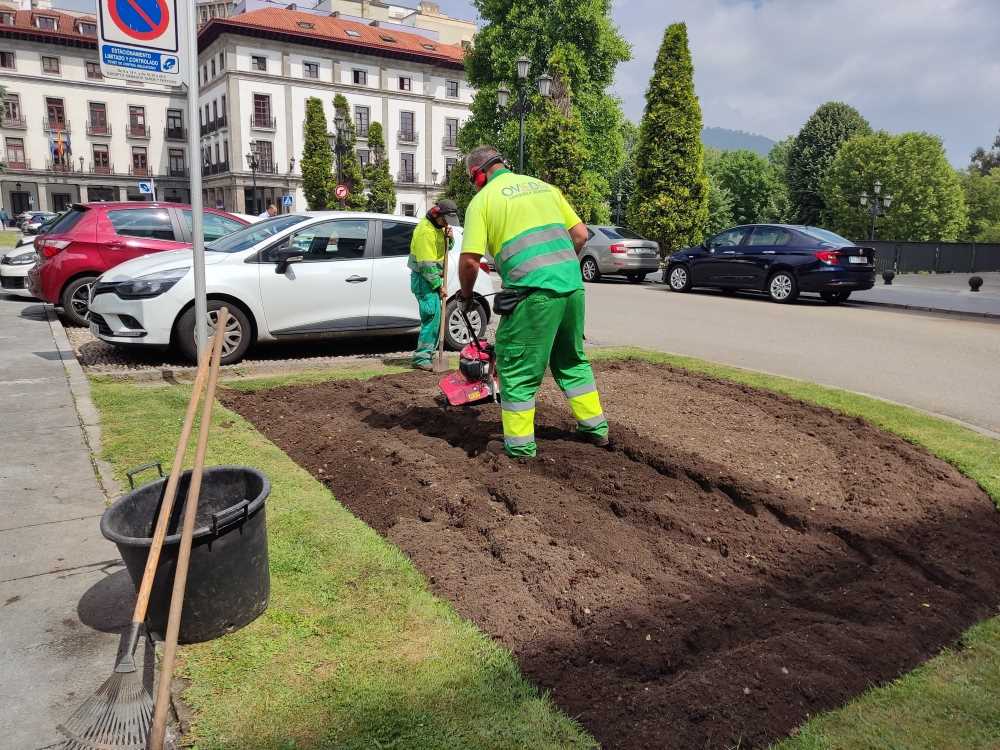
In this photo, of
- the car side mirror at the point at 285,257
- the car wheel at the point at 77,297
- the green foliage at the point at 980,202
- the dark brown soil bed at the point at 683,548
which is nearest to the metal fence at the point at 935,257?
the car side mirror at the point at 285,257

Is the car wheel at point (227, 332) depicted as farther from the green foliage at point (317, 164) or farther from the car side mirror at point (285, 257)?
the green foliage at point (317, 164)

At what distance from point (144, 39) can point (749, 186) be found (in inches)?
2467

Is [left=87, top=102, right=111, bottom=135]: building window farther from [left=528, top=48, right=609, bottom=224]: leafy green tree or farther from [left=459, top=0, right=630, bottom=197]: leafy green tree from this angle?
[left=528, top=48, right=609, bottom=224]: leafy green tree

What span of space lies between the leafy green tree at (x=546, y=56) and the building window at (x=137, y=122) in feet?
117

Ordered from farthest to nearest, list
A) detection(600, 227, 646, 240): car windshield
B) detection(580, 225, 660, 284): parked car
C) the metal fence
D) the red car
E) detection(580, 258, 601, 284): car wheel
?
the metal fence, detection(580, 258, 601, 284): car wheel, detection(600, 227, 646, 240): car windshield, detection(580, 225, 660, 284): parked car, the red car

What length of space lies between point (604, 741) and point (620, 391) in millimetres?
4764

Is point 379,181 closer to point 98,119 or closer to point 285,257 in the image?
point 98,119

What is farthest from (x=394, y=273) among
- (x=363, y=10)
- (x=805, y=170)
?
(x=363, y=10)

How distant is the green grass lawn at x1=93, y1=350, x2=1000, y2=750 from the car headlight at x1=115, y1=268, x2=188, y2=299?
4.88 m

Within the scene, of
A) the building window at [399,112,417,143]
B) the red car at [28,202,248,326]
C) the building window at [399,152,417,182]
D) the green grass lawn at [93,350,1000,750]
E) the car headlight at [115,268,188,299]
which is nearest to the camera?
the green grass lawn at [93,350,1000,750]

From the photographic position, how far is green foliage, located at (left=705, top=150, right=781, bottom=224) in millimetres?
61938

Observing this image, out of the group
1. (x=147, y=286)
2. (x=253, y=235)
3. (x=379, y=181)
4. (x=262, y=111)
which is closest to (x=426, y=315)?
(x=253, y=235)

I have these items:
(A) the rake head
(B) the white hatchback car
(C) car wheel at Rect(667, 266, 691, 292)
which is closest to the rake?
(A) the rake head

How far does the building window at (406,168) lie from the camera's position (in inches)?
2480
